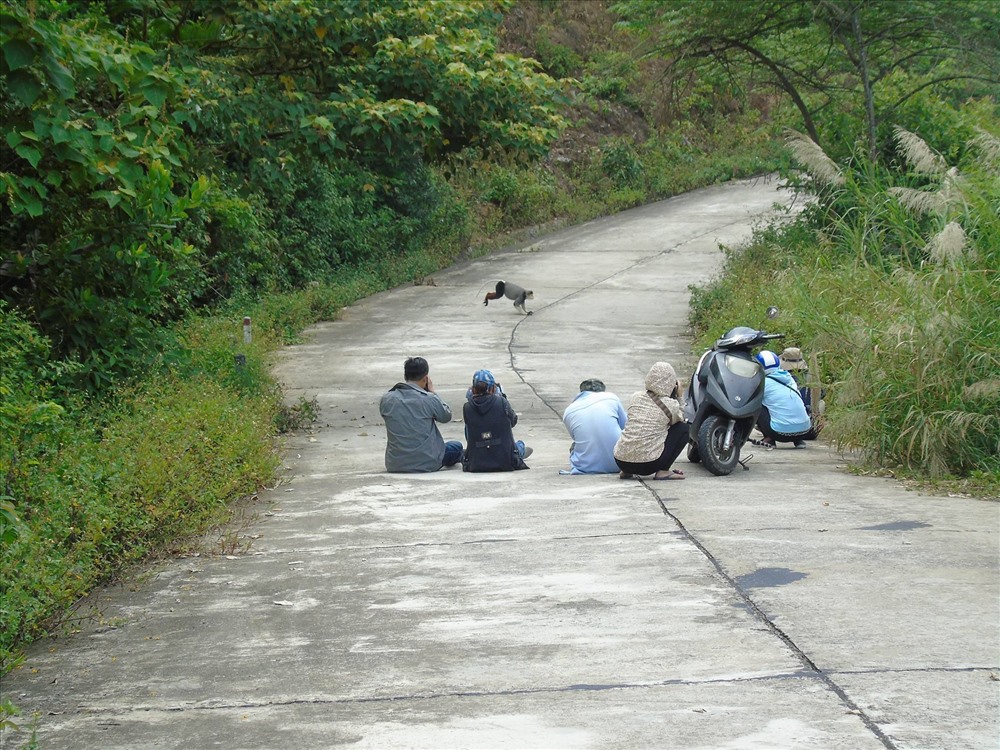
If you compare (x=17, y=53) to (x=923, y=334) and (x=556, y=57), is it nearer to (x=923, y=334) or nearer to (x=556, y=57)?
(x=923, y=334)

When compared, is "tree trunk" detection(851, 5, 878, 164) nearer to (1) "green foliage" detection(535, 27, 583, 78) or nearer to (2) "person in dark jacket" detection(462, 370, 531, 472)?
(2) "person in dark jacket" detection(462, 370, 531, 472)

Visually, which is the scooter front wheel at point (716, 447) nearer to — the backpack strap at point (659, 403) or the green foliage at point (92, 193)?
the backpack strap at point (659, 403)

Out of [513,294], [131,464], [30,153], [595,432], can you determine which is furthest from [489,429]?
[513,294]

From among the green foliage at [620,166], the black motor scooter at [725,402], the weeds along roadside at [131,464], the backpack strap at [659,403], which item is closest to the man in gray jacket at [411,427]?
the weeds along roadside at [131,464]

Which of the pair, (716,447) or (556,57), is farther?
(556,57)

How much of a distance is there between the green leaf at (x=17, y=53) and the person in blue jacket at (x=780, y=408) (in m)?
7.59

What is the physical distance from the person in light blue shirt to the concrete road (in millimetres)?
373

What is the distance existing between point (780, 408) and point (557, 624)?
22.1ft

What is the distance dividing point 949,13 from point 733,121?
83.7 feet

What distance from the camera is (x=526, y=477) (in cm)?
1117

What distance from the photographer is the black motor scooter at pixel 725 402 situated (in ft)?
35.1

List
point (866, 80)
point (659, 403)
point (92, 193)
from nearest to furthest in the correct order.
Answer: point (92, 193), point (659, 403), point (866, 80)

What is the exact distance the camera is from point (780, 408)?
1249cm

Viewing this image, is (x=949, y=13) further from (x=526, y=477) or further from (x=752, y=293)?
(x=526, y=477)
